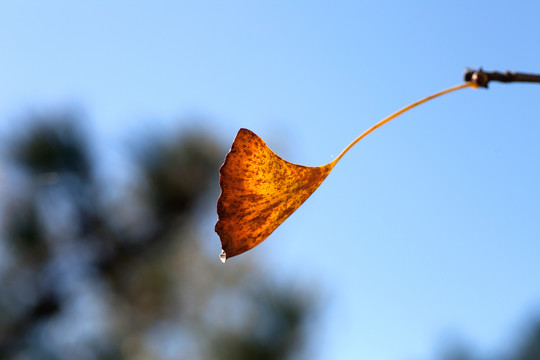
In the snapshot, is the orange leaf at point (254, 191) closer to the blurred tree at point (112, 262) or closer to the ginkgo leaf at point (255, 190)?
the ginkgo leaf at point (255, 190)

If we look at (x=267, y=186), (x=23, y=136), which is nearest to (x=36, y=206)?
(x=23, y=136)

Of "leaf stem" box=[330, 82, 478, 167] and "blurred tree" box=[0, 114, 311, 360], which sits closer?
"leaf stem" box=[330, 82, 478, 167]

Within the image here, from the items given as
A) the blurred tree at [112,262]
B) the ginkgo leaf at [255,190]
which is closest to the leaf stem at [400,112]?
the ginkgo leaf at [255,190]

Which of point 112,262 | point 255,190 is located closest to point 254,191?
point 255,190

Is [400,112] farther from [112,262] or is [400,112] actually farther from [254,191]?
[112,262]

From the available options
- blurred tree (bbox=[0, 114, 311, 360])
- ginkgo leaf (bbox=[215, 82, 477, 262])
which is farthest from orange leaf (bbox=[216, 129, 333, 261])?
blurred tree (bbox=[0, 114, 311, 360])

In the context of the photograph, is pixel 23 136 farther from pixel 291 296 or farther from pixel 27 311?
pixel 291 296

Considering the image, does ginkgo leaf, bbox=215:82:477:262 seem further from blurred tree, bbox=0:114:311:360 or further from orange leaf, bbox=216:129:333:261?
blurred tree, bbox=0:114:311:360
